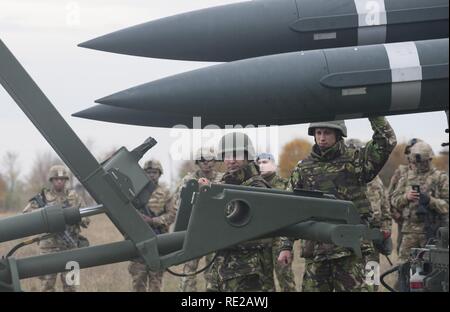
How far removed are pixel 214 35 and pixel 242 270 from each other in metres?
1.63

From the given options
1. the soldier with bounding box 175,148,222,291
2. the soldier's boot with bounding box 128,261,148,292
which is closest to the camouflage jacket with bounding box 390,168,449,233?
the soldier with bounding box 175,148,222,291

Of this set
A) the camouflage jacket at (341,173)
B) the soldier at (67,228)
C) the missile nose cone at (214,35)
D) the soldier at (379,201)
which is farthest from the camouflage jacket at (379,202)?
the missile nose cone at (214,35)

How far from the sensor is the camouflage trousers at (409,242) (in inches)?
396

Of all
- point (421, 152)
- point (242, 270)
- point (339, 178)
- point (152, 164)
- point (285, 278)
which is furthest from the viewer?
point (152, 164)

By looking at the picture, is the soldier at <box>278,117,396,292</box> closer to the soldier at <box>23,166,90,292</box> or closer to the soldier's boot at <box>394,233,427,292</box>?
the soldier's boot at <box>394,233,427,292</box>

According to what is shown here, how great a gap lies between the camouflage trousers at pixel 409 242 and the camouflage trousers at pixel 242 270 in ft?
12.3

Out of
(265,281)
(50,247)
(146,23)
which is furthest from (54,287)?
(146,23)

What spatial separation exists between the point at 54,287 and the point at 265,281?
4.35 m

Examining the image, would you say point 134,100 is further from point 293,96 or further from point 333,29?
point 333,29

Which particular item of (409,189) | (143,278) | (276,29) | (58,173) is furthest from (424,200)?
(276,29)

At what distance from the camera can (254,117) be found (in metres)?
5.66

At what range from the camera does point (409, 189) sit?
10.2 metres

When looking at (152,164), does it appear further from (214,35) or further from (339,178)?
(214,35)

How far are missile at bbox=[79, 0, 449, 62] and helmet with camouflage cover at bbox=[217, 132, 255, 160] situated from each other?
31.6 inches
